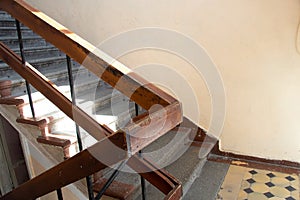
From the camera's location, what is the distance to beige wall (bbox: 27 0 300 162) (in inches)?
74.8

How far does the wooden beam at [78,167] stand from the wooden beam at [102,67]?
0.27m

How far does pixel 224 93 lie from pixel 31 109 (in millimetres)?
1541

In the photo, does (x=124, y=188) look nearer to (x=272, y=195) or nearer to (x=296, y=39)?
(x=272, y=195)

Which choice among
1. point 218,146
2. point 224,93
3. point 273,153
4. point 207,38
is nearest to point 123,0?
point 207,38

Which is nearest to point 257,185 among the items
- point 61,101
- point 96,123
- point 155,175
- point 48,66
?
point 155,175

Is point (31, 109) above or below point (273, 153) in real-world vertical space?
above

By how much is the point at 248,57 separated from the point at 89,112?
1.36m

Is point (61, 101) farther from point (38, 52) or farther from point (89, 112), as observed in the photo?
point (38, 52)

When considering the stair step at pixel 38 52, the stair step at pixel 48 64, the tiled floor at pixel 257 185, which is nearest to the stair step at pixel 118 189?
the tiled floor at pixel 257 185

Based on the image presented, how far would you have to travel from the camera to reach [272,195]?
181cm

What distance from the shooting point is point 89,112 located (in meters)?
1.97

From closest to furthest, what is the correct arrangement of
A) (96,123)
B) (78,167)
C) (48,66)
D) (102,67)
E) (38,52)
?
(78,167), (102,67), (96,123), (48,66), (38,52)

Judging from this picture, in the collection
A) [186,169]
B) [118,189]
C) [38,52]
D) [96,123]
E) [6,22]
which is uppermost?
[6,22]

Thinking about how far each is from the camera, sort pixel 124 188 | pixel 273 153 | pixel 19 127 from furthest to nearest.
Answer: pixel 273 153 → pixel 19 127 → pixel 124 188
